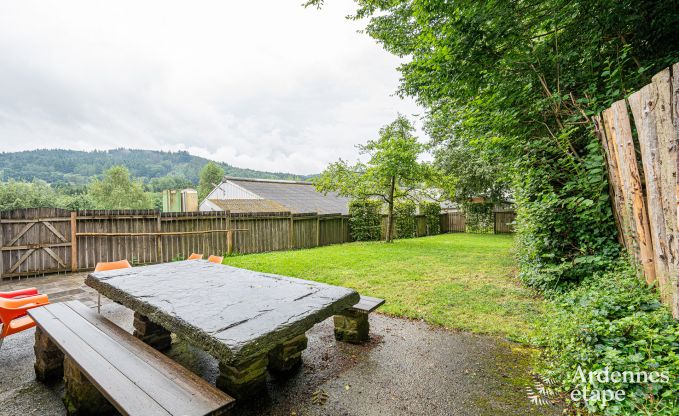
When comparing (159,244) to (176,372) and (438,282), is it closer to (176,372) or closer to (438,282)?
(176,372)

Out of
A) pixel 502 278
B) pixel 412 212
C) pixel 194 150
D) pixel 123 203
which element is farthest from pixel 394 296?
pixel 194 150

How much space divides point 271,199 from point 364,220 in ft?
27.1

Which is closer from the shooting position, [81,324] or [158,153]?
[81,324]

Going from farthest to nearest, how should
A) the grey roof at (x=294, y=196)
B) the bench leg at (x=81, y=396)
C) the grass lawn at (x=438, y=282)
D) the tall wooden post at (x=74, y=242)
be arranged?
the grey roof at (x=294, y=196) < the tall wooden post at (x=74, y=242) < the grass lawn at (x=438, y=282) < the bench leg at (x=81, y=396)

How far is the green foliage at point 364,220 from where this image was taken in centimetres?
1315

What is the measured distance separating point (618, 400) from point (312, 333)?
8.90 ft

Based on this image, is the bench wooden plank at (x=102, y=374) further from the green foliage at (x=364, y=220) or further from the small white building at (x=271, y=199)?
the small white building at (x=271, y=199)

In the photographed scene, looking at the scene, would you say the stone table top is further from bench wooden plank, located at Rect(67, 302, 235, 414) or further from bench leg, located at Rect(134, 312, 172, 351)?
bench leg, located at Rect(134, 312, 172, 351)

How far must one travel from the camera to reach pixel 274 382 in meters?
2.38

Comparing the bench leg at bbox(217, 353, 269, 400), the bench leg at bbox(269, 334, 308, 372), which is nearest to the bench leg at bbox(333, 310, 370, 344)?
the bench leg at bbox(269, 334, 308, 372)

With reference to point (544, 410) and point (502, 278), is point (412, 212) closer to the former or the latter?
point (502, 278)

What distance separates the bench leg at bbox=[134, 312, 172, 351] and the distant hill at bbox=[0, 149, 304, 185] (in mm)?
59026

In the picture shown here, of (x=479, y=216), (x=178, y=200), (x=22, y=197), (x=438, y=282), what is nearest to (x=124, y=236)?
(x=178, y=200)

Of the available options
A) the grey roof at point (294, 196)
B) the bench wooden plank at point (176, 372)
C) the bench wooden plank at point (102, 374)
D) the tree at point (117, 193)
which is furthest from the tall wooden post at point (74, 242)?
the tree at point (117, 193)
